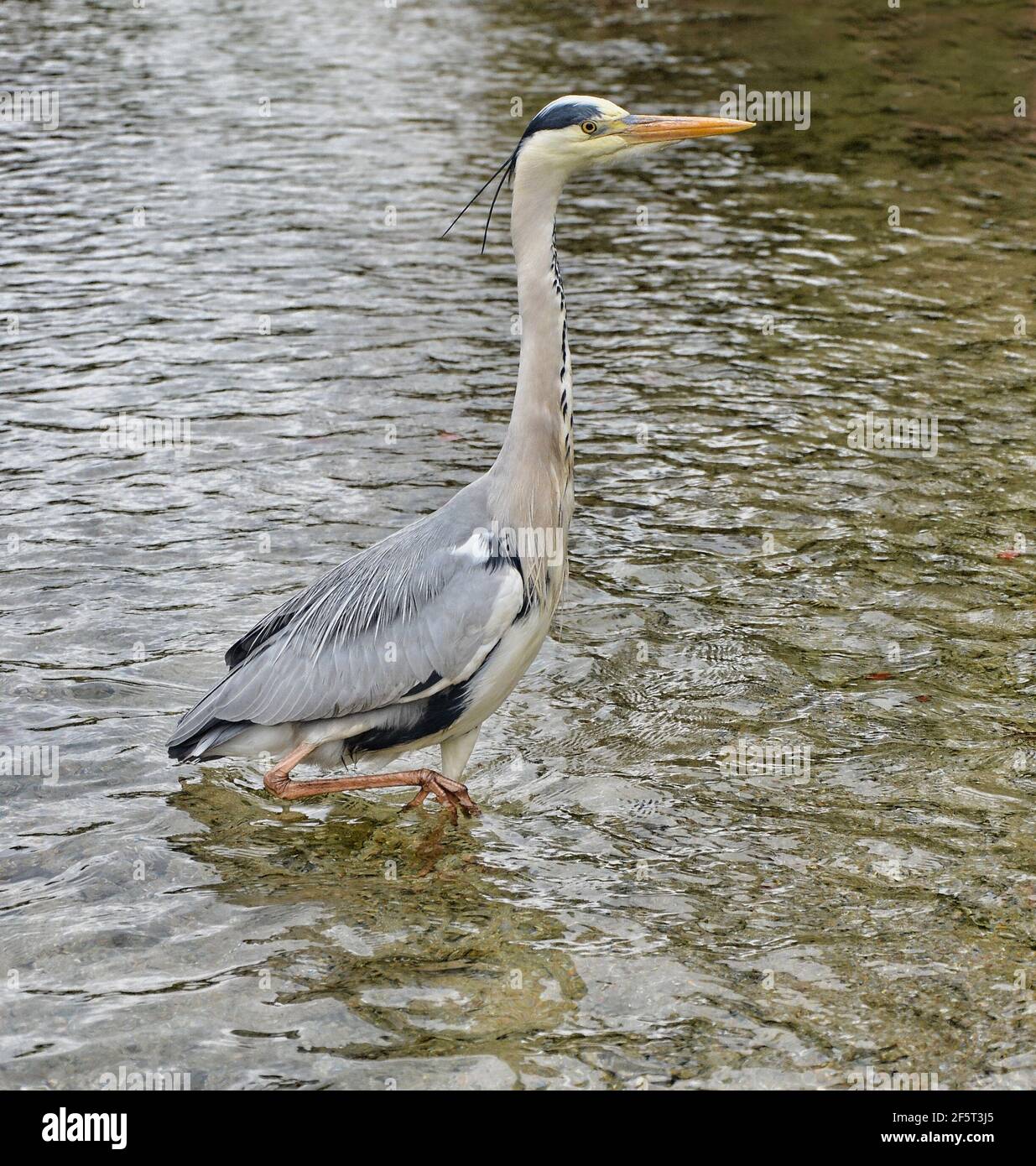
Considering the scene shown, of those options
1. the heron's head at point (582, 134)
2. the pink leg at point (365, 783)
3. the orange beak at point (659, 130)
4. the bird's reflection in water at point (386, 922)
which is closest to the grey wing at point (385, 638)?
the pink leg at point (365, 783)

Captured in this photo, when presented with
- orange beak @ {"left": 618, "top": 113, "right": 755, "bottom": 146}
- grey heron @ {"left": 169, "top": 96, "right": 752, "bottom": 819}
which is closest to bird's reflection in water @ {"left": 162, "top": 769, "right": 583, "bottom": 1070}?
grey heron @ {"left": 169, "top": 96, "right": 752, "bottom": 819}

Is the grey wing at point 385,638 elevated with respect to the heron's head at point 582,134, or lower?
lower

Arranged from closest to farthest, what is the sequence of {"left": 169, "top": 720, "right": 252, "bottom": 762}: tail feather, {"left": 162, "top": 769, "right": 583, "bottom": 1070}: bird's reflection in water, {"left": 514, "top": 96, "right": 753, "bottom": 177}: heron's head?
{"left": 162, "top": 769, "right": 583, "bottom": 1070}: bird's reflection in water, {"left": 514, "top": 96, "right": 753, "bottom": 177}: heron's head, {"left": 169, "top": 720, "right": 252, "bottom": 762}: tail feather

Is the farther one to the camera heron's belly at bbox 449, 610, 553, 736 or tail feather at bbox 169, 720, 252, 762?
tail feather at bbox 169, 720, 252, 762

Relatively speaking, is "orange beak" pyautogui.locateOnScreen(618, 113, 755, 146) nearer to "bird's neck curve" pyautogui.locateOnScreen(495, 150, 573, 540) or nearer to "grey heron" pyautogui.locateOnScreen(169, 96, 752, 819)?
"grey heron" pyautogui.locateOnScreen(169, 96, 752, 819)

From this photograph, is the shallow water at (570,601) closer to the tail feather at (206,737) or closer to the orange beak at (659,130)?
the tail feather at (206,737)

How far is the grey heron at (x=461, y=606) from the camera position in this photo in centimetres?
608

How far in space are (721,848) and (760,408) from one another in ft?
17.6

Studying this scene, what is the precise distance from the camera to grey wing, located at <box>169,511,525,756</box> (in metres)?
6.08

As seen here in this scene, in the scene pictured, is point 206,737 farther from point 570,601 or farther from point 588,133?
point 588,133

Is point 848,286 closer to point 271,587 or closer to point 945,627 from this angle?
point 945,627

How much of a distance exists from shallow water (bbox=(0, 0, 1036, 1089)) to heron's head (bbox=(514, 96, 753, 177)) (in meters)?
2.61

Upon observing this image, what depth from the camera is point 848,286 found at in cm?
1316
